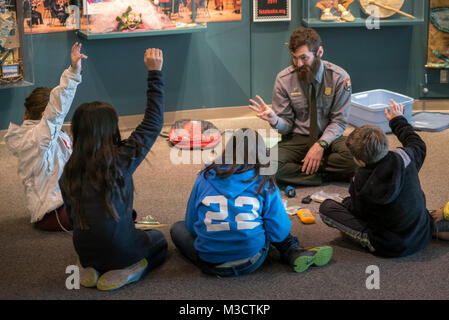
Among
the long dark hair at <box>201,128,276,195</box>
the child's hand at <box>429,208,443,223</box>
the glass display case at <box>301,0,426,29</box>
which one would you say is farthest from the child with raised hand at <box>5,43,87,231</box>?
the glass display case at <box>301,0,426,29</box>

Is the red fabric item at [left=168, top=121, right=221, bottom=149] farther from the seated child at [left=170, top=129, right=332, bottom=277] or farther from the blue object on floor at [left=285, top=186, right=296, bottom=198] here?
the seated child at [left=170, top=129, right=332, bottom=277]

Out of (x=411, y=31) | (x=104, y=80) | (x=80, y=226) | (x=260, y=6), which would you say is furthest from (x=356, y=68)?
(x=80, y=226)

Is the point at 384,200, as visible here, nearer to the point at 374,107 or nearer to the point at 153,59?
the point at 153,59

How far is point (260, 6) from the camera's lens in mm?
5293

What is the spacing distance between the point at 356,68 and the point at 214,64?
123 cm

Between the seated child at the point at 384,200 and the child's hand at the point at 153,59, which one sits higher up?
the child's hand at the point at 153,59

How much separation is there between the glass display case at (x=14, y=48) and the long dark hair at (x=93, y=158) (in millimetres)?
2279

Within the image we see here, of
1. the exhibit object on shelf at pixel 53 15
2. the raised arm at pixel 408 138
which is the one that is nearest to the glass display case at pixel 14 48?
the exhibit object on shelf at pixel 53 15

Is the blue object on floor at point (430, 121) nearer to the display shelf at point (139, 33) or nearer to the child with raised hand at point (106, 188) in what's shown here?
the display shelf at point (139, 33)

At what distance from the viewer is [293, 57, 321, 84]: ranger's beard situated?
3.95 metres

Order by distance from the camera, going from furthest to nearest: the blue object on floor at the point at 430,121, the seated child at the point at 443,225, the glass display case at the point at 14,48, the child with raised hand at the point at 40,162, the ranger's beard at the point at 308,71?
the blue object on floor at the point at 430,121 < the glass display case at the point at 14,48 < the ranger's beard at the point at 308,71 < the child with raised hand at the point at 40,162 < the seated child at the point at 443,225

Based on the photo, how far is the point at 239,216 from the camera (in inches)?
108

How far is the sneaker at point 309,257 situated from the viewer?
2875 millimetres

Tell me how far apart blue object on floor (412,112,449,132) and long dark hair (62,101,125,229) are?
310cm
